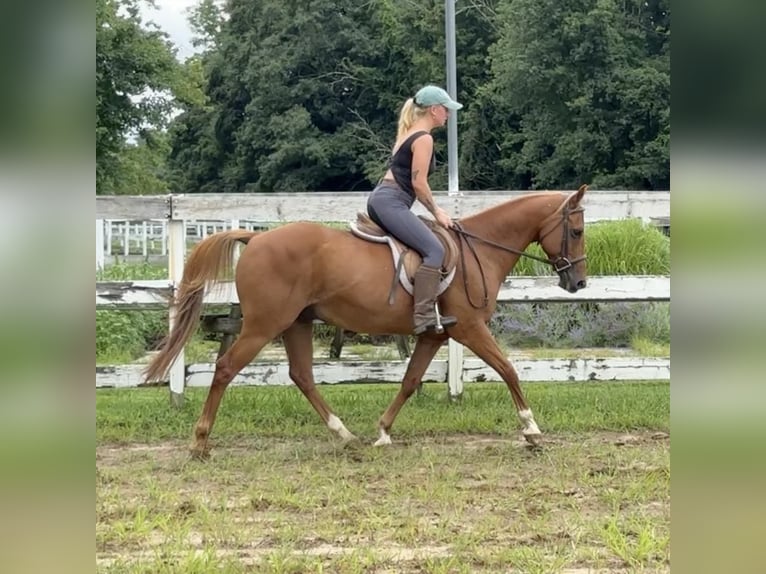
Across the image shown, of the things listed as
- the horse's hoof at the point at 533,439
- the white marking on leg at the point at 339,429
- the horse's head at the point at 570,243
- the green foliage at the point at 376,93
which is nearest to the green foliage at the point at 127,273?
the white marking on leg at the point at 339,429

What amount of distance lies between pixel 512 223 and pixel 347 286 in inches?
54.1

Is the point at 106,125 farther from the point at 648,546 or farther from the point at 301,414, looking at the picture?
the point at 648,546

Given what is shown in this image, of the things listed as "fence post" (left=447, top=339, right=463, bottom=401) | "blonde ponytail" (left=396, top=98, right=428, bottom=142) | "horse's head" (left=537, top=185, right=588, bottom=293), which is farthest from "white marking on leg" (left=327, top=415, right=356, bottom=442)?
"blonde ponytail" (left=396, top=98, right=428, bottom=142)

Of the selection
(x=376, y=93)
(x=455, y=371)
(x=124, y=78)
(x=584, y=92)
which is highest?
(x=376, y=93)

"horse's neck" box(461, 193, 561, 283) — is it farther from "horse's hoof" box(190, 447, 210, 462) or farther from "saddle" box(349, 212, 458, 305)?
"horse's hoof" box(190, 447, 210, 462)

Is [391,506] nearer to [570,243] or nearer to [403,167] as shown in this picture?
[403,167]

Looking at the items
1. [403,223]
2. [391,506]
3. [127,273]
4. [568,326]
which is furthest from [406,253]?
[127,273]

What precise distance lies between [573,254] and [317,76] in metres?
38.5

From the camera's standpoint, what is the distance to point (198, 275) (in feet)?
18.5

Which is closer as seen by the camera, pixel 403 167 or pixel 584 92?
pixel 403 167

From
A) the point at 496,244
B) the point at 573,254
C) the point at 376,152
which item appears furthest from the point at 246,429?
the point at 376,152

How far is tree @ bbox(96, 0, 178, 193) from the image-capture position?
70.2ft

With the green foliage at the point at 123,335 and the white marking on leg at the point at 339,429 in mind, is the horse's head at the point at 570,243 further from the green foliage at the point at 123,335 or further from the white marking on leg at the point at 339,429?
the green foliage at the point at 123,335

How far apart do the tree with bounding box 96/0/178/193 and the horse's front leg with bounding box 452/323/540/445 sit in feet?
Answer: 56.0
